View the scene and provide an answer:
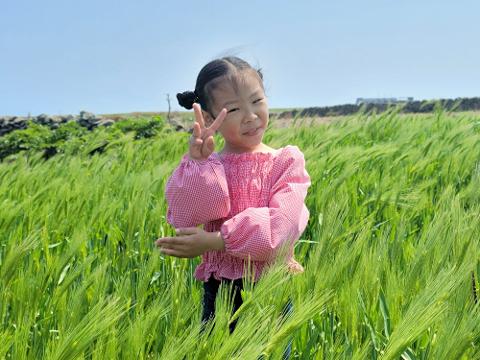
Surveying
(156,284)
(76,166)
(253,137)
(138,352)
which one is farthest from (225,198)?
(76,166)

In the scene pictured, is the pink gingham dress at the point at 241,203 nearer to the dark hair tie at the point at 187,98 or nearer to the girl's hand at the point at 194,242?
the girl's hand at the point at 194,242

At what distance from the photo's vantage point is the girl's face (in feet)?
4.56

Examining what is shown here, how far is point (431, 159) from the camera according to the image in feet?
8.84

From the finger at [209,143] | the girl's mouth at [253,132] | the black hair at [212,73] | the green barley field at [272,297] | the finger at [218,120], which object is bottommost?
the green barley field at [272,297]

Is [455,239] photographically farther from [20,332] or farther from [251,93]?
[20,332]

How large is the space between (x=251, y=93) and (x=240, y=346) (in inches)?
27.9

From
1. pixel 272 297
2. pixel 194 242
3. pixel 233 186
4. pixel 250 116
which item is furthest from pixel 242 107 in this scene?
pixel 272 297

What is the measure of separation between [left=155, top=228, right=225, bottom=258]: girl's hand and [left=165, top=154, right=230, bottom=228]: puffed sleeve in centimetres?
4

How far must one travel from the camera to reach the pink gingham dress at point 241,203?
4.43 feet

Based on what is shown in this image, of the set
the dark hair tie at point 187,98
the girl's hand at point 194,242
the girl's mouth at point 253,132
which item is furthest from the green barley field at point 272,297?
the dark hair tie at point 187,98

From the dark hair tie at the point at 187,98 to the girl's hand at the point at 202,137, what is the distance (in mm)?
146

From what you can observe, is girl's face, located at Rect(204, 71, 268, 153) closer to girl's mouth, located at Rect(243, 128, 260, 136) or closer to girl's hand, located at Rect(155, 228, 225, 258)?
girl's mouth, located at Rect(243, 128, 260, 136)

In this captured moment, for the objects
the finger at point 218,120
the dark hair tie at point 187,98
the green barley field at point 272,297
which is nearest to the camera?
the green barley field at point 272,297

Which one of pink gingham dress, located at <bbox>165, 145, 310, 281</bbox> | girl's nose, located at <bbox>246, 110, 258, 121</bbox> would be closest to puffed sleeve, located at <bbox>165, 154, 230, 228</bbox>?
pink gingham dress, located at <bbox>165, 145, 310, 281</bbox>
